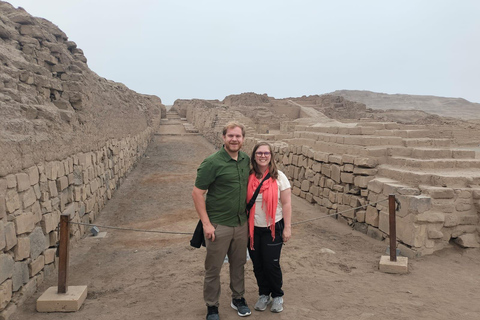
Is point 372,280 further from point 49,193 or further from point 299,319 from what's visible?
point 49,193

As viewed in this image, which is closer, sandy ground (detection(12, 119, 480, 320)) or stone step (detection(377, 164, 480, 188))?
sandy ground (detection(12, 119, 480, 320))

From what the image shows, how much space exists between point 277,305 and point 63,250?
2252mm

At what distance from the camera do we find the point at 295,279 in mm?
4465

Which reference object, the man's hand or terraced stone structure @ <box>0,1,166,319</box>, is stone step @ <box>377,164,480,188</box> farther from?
terraced stone structure @ <box>0,1,166,319</box>

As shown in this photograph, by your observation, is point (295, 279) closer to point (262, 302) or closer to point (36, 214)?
point (262, 302)

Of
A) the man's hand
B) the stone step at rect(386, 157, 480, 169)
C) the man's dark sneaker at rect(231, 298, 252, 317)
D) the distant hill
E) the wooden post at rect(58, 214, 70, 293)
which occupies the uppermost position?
the distant hill

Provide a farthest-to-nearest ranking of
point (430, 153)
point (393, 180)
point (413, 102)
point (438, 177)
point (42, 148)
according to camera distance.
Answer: point (413, 102), point (430, 153), point (393, 180), point (438, 177), point (42, 148)

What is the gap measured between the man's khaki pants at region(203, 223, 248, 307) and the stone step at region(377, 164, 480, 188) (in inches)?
135

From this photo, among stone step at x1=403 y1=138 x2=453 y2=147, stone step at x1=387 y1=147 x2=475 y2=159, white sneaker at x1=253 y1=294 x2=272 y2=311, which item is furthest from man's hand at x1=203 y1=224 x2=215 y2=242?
stone step at x1=403 y1=138 x2=453 y2=147

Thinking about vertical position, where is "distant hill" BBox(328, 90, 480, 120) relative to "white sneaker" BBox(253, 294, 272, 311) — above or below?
above

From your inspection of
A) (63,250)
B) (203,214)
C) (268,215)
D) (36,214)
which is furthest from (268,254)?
(36,214)

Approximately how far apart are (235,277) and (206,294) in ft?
1.03

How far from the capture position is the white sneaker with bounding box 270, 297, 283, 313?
358 cm

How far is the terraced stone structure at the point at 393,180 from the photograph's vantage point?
523cm
